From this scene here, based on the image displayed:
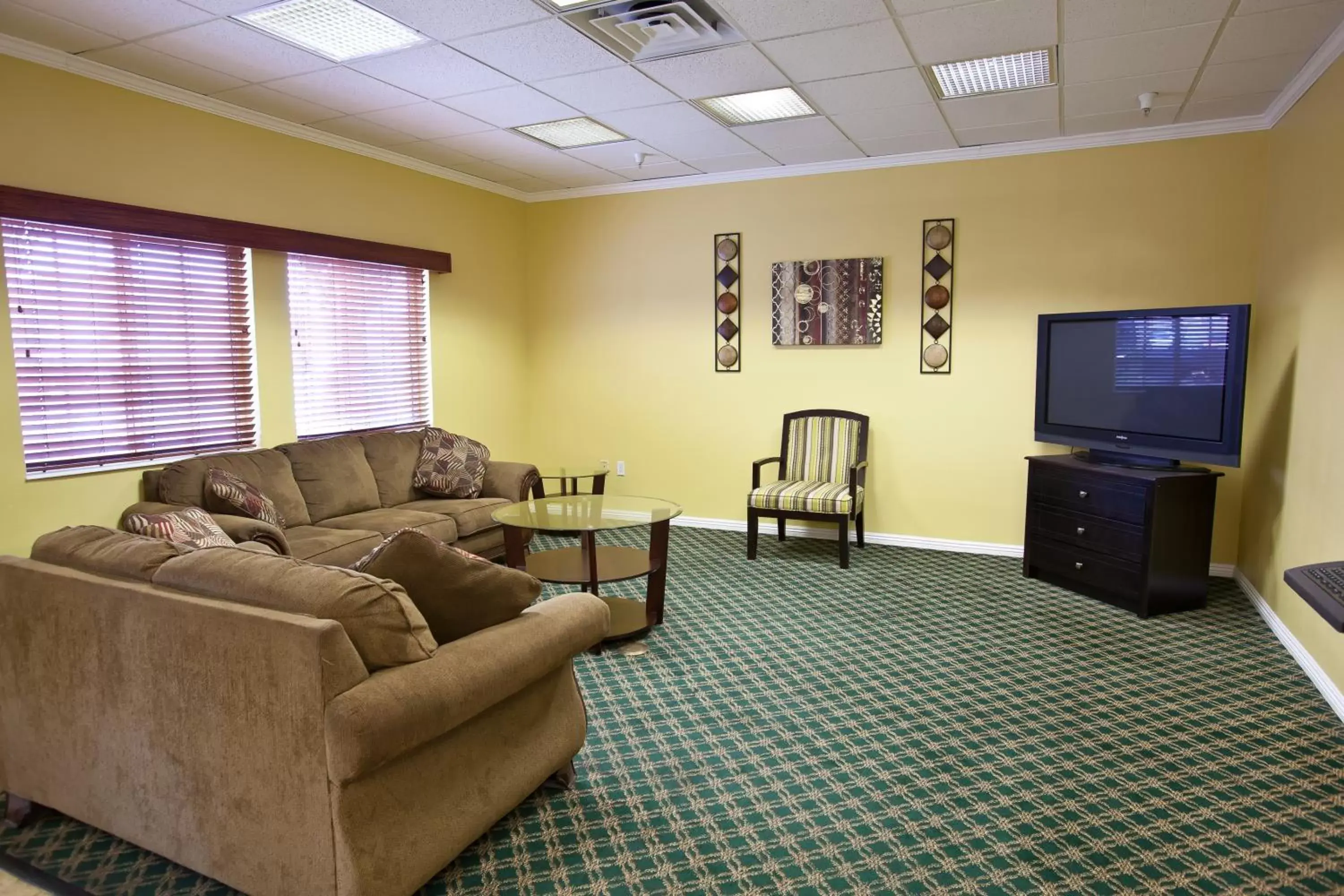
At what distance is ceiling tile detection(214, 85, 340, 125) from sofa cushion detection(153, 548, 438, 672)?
2.95 m

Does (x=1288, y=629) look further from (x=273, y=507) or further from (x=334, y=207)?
(x=334, y=207)

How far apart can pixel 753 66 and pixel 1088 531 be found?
3009 mm

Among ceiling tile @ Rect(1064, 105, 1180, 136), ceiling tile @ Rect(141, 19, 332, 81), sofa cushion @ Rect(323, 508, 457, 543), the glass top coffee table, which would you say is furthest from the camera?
ceiling tile @ Rect(1064, 105, 1180, 136)

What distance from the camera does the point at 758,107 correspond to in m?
4.34

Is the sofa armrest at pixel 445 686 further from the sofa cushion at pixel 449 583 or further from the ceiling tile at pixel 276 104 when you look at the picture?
the ceiling tile at pixel 276 104

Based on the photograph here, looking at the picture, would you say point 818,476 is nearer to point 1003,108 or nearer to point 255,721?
point 1003,108

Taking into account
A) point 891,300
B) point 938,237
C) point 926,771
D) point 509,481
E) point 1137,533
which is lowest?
point 926,771

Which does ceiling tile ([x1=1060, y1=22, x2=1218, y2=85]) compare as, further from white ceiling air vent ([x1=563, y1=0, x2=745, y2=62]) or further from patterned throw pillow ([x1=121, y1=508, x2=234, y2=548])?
patterned throw pillow ([x1=121, y1=508, x2=234, y2=548])

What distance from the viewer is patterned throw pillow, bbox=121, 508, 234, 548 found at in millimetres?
3070

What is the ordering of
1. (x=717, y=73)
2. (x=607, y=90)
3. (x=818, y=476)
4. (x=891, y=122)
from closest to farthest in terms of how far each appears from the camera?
1. (x=717, y=73)
2. (x=607, y=90)
3. (x=891, y=122)
4. (x=818, y=476)

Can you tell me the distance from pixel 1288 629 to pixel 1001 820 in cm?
233

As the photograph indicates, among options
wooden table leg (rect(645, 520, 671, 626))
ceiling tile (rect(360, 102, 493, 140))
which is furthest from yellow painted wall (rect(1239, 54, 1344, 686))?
ceiling tile (rect(360, 102, 493, 140))

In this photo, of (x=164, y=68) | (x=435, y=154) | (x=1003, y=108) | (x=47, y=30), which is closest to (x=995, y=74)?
(x=1003, y=108)

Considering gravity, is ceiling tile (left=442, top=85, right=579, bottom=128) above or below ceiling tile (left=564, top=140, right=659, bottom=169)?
below
